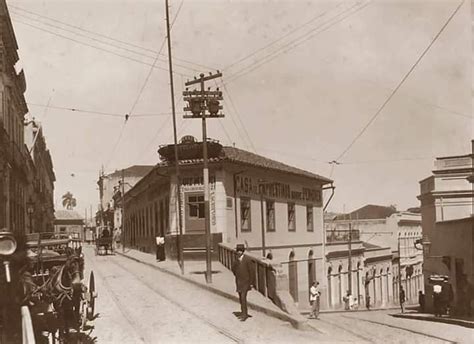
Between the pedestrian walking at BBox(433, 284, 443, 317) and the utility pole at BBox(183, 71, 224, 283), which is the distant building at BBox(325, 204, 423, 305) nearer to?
the pedestrian walking at BBox(433, 284, 443, 317)

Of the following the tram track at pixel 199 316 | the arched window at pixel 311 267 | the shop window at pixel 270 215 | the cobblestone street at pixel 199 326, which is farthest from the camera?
the arched window at pixel 311 267

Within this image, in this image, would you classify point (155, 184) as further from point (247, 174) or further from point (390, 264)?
point (390, 264)

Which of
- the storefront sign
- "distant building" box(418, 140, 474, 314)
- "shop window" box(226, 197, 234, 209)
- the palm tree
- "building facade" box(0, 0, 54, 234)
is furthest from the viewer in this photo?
the palm tree

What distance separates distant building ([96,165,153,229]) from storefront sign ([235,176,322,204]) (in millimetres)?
19462

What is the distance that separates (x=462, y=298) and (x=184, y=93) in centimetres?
1253

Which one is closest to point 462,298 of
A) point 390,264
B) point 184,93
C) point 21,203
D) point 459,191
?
point 459,191

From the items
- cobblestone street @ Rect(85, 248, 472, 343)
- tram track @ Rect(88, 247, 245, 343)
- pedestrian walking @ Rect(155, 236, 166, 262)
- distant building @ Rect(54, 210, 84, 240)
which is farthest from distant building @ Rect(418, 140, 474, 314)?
distant building @ Rect(54, 210, 84, 240)

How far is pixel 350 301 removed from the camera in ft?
125

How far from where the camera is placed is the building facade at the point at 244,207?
2825 cm

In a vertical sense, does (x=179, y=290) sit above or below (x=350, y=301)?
above

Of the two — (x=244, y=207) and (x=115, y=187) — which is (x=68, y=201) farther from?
(x=244, y=207)

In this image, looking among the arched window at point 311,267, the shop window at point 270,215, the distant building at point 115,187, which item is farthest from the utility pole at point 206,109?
the distant building at point 115,187

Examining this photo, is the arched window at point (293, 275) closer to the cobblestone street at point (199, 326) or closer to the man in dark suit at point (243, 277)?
the cobblestone street at point (199, 326)

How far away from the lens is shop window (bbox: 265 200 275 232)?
3175 cm
